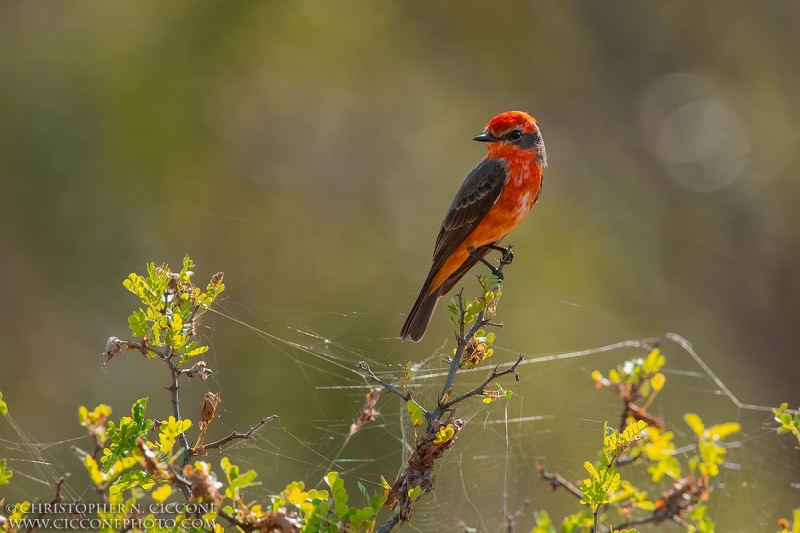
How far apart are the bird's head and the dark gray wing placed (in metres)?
0.12

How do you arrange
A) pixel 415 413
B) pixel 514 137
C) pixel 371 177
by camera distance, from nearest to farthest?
pixel 415 413, pixel 514 137, pixel 371 177

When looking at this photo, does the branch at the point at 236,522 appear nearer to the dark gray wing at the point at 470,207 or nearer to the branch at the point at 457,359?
the branch at the point at 457,359

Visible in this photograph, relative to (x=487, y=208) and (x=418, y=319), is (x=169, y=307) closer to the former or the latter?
(x=418, y=319)

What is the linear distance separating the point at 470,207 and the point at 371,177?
562 cm

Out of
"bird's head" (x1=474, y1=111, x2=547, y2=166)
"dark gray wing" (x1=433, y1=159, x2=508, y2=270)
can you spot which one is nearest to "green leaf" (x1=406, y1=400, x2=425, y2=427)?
"dark gray wing" (x1=433, y1=159, x2=508, y2=270)

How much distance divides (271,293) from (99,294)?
65.0 inches

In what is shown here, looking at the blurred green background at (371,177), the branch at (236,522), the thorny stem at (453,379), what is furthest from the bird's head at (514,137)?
the branch at (236,522)

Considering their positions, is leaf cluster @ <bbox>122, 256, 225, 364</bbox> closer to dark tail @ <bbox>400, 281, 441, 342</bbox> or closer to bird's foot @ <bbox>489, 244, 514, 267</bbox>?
bird's foot @ <bbox>489, 244, 514, 267</bbox>

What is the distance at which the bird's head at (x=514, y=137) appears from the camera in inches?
183

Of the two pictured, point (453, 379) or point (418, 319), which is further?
point (418, 319)

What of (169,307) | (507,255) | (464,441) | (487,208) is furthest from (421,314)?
(169,307)

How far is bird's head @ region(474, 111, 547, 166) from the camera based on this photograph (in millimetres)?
4641

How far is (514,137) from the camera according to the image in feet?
15.3

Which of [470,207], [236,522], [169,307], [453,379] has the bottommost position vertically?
[236,522]
